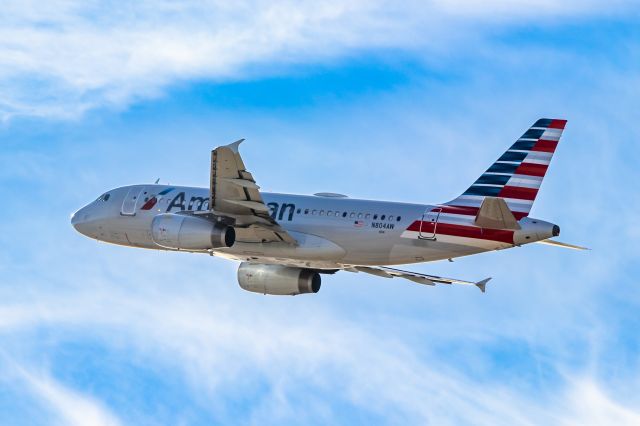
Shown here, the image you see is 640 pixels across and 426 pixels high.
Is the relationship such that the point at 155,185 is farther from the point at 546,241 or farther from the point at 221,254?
the point at 546,241

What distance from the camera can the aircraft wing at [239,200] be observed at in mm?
46750

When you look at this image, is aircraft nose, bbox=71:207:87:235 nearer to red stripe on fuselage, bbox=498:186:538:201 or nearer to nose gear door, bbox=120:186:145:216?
nose gear door, bbox=120:186:145:216

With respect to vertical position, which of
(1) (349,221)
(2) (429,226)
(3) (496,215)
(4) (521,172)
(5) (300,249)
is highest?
(4) (521,172)

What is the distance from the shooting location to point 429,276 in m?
54.2

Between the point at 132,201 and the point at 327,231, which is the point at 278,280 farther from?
the point at 132,201

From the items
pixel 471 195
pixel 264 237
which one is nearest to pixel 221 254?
pixel 264 237

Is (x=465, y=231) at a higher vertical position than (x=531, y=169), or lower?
lower

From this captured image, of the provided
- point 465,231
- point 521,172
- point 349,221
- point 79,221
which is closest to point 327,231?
point 349,221

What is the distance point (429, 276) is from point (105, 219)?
14.7m

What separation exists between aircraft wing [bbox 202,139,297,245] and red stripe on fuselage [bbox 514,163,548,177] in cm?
963

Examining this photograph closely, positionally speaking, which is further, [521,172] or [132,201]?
[132,201]

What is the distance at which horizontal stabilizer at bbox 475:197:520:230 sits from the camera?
45500 millimetres

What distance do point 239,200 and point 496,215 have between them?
33.2 feet

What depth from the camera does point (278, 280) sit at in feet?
178
